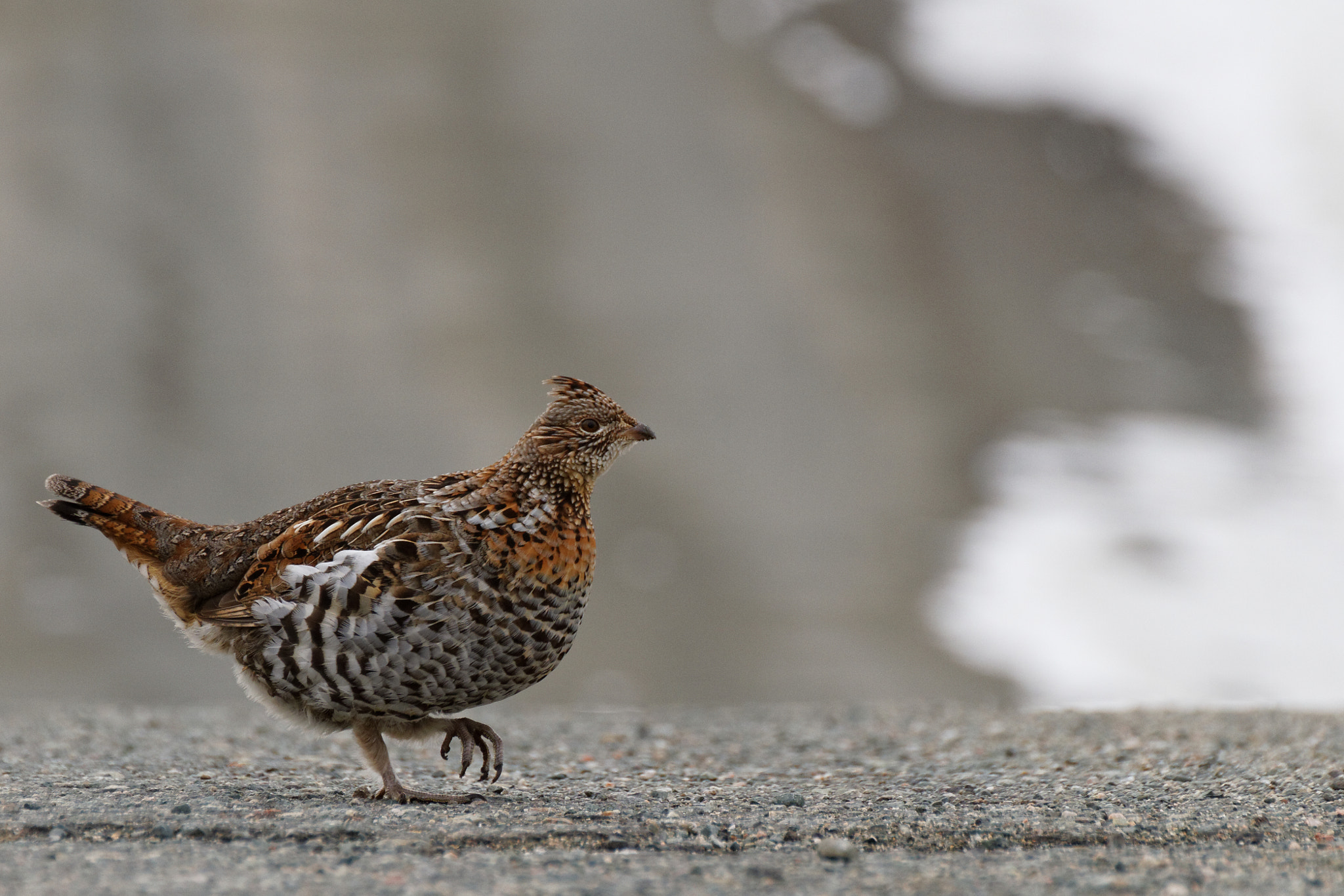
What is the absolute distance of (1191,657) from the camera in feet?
56.3

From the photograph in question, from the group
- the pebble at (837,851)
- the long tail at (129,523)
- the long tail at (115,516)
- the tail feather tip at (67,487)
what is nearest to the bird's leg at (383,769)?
the long tail at (129,523)

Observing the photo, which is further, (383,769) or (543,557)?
(383,769)

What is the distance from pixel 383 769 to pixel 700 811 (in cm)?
164

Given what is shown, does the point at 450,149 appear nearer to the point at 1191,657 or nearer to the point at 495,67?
the point at 495,67

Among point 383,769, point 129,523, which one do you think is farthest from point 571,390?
point 129,523

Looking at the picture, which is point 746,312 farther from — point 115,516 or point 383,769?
point 383,769

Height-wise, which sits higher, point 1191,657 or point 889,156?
point 889,156

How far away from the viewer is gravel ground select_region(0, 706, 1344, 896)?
4.96 m

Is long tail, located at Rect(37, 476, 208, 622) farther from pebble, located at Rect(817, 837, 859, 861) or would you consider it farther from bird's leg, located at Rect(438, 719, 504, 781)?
pebble, located at Rect(817, 837, 859, 861)

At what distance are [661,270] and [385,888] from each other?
2505cm

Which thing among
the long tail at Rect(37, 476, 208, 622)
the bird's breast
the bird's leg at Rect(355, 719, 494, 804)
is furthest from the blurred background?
the long tail at Rect(37, 476, 208, 622)

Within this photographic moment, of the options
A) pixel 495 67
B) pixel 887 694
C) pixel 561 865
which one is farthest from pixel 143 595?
pixel 495 67

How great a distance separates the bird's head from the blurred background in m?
7.37

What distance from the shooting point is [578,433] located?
6953 millimetres
